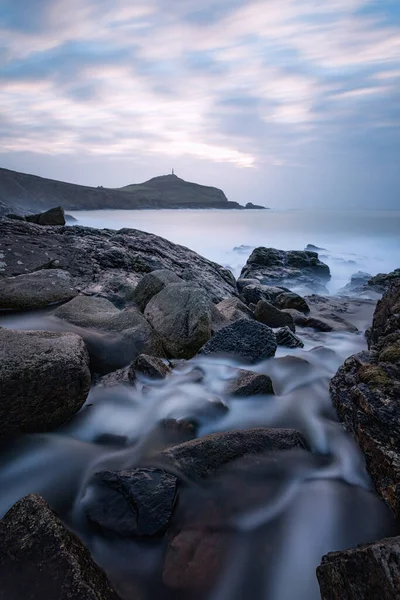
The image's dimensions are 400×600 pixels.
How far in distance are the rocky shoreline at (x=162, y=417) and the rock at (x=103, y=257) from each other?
0.16ft

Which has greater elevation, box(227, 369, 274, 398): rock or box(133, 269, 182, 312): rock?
box(133, 269, 182, 312): rock

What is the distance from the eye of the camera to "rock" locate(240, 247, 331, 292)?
11523 mm

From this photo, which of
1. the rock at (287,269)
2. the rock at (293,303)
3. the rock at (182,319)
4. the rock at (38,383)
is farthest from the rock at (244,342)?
the rock at (287,269)

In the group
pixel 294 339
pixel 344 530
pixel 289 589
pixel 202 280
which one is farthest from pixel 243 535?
pixel 202 280

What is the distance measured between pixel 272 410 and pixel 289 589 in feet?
4.27

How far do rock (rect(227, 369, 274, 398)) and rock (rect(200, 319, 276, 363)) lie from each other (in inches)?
20.9

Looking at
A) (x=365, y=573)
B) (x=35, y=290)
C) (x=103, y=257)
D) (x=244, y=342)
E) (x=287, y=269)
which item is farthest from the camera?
(x=287, y=269)

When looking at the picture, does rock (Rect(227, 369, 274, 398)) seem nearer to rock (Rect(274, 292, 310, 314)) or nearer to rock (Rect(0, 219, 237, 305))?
rock (Rect(0, 219, 237, 305))

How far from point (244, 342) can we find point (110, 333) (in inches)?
51.2

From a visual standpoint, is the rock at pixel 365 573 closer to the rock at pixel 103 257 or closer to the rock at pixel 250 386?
the rock at pixel 250 386

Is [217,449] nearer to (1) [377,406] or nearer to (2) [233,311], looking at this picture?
(1) [377,406]

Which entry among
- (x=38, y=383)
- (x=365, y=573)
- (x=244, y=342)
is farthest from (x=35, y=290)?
(x=365, y=573)

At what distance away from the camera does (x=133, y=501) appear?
1662 millimetres


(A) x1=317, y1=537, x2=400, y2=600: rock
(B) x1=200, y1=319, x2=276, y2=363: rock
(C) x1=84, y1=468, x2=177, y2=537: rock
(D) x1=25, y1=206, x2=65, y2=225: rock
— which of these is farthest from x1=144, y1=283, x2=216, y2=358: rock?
(D) x1=25, y1=206, x2=65, y2=225: rock
